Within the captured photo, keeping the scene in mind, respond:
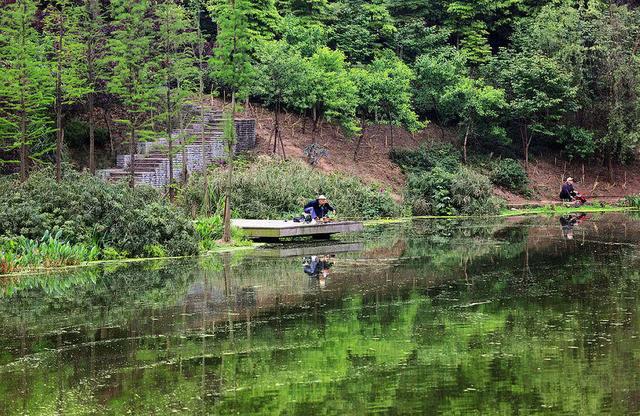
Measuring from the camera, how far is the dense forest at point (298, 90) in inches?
1196

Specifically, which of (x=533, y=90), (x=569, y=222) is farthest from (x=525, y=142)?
(x=569, y=222)

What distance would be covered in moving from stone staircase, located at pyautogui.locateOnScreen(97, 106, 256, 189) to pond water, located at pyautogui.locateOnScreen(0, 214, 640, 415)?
12.6 m

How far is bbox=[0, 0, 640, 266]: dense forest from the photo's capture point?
1196 inches

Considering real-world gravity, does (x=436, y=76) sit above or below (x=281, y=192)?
above

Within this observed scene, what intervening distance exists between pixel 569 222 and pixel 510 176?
12252 millimetres

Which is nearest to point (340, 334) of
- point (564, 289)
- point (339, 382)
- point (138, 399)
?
point (339, 382)

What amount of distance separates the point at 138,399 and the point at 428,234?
23.6m

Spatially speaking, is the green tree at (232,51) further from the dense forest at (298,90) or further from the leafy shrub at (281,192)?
the leafy shrub at (281,192)

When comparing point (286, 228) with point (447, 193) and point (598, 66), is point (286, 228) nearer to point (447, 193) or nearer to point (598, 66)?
point (447, 193)

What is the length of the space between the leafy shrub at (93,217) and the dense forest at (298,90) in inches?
2.1

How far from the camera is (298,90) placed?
4700 centimetres

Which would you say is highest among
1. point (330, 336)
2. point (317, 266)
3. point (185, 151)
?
point (330, 336)

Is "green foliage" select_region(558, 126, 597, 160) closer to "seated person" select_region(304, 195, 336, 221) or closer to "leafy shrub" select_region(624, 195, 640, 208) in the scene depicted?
"leafy shrub" select_region(624, 195, 640, 208)

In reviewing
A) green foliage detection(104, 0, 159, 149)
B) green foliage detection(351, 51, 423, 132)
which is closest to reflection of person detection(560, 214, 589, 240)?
green foliage detection(351, 51, 423, 132)
